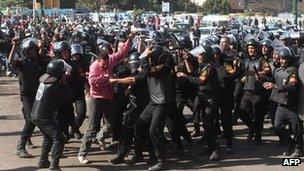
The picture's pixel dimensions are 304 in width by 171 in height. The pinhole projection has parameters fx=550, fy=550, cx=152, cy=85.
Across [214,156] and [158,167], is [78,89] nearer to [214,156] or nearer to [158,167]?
[158,167]

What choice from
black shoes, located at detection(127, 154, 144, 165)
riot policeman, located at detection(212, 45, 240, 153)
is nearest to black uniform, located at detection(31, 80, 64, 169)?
black shoes, located at detection(127, 154, 144, 165)

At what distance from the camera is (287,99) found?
8742mm

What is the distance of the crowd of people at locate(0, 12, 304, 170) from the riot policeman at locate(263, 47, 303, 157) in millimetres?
16

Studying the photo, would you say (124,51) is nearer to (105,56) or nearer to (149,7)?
(105,56)

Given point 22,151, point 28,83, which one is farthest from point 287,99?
point 22,151

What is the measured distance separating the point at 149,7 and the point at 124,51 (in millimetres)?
84893

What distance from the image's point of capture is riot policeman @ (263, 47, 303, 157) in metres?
8.67

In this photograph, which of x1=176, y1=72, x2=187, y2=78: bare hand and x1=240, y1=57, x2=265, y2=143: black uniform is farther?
x1=240, y1=57, x2=265, y2=143: black uniform

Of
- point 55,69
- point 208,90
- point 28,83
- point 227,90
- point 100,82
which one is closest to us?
point 55,69

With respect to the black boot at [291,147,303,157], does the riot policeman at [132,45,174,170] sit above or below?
above

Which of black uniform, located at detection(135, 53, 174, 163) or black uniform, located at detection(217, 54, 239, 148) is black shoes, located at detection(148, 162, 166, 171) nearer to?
black uniform, located at detection(135, 53, 174, 163)

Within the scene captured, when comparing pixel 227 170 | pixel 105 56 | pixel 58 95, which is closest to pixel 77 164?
pixel 58 95

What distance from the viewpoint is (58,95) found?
26.7ft

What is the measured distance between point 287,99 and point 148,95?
7.25ft
